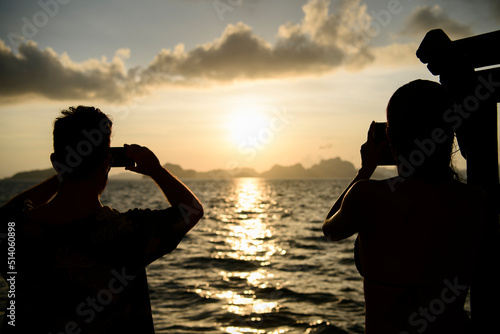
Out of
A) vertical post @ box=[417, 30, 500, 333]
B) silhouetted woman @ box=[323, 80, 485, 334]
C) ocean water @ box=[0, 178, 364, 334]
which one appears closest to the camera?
silhouetted woman @ box=[323, 80, 485, 334]

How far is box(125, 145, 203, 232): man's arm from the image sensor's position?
2.07 meters

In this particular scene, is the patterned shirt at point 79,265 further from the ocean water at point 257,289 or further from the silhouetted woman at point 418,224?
the ocean water at point 257,289

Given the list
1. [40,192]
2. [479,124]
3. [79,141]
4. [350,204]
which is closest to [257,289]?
[40,192]

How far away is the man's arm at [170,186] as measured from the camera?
207 centimetres

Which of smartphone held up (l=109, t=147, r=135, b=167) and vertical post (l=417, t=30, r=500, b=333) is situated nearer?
smartphone held up (l=109, t=147, r=135, b=167)

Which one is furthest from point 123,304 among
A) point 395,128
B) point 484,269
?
point 484,269

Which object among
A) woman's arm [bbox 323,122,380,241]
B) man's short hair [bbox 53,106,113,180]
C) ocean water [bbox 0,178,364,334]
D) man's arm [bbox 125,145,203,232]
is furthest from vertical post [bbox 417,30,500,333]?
ocean water [bbox 0,178,364,334]

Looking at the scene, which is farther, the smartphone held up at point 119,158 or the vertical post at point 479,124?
the vertical post at point 479,124

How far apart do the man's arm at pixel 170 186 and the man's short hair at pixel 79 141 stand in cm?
19

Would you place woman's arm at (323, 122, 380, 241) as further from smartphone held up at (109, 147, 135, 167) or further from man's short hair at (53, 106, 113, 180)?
man's short hair at (53, 106, 113, 180)

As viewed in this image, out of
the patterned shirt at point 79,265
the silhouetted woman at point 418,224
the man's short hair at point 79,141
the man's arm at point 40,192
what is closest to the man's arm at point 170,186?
the patterned shirt at point 79,265

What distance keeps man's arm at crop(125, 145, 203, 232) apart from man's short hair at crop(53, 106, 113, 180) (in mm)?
194

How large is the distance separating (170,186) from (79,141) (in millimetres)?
505

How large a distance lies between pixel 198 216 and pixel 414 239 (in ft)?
3.58
